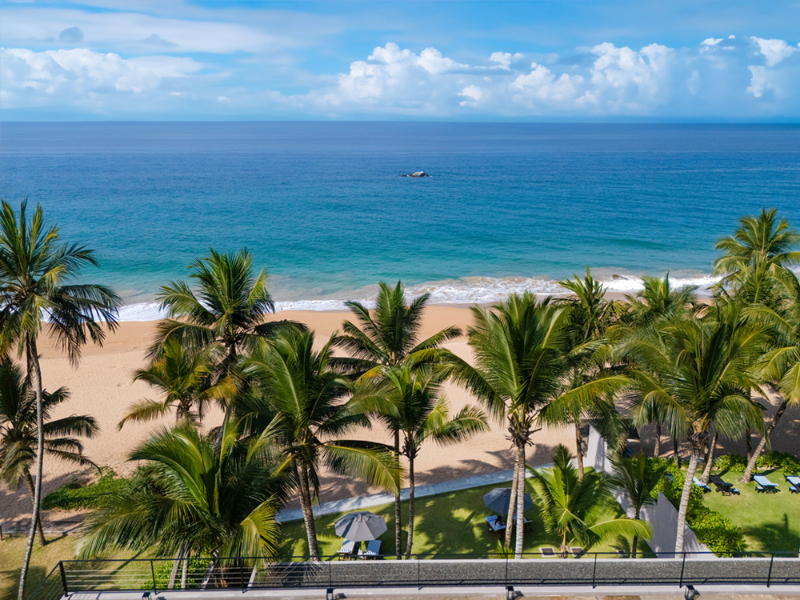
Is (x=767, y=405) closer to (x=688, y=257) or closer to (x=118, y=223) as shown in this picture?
(x=688, y=257)

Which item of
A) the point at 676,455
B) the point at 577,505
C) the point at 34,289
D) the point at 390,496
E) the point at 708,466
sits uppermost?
the point at 34,289

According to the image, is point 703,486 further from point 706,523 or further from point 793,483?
point 706,523

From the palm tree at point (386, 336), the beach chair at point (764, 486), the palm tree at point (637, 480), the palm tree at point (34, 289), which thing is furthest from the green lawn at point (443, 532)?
the palm tree at point (34, 289)

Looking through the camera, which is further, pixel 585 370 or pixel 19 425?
pixel 19 425

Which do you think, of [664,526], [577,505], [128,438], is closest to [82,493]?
[128,438]

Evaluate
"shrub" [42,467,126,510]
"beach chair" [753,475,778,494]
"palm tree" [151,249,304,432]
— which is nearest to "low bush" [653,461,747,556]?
"beach chair" [753,475,778,494]

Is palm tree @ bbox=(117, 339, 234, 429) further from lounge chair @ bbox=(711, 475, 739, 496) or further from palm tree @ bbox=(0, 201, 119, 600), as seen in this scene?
lounge chair @ bbox=(711, 475, 739, 496)
